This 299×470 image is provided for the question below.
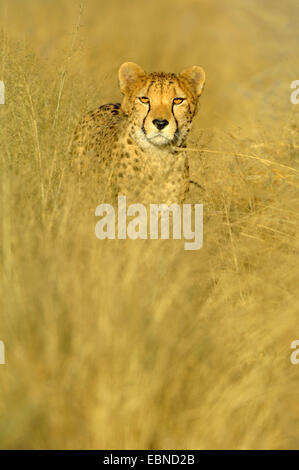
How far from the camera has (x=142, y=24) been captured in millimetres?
9148

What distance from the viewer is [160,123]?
321cm

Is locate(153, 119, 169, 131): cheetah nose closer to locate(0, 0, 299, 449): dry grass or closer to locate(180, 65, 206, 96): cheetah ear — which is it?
locate(0, 0, 299, 449): dry grass

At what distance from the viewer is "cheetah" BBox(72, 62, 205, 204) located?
10.7 feet

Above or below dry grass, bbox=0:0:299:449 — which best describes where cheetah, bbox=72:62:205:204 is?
above

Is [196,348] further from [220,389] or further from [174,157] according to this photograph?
[174,157]

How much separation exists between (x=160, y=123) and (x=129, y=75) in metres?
0.44

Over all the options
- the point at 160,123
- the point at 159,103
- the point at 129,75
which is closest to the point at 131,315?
the point at 160,123

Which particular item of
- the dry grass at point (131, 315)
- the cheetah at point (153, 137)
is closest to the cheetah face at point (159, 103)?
the cheetah at point (153, 137)

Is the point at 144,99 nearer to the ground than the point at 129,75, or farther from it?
nearer to the ground

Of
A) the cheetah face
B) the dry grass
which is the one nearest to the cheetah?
the cheetah face

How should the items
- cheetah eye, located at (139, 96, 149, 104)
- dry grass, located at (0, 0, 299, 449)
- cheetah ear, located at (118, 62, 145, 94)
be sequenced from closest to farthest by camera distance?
dry grass, located at (0, 0, 299, 449) → cheetah eye, located at (139, 96, 149, 104) → cheetah ear, located at (118, 62, 145, 94)

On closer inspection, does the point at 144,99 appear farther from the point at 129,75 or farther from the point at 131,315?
the point at 131,315

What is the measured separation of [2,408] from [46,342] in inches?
7.9

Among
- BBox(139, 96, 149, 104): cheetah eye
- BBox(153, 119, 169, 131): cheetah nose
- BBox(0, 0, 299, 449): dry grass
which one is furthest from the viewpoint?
BBox(139, 96, 149, 104): cheetah eye
